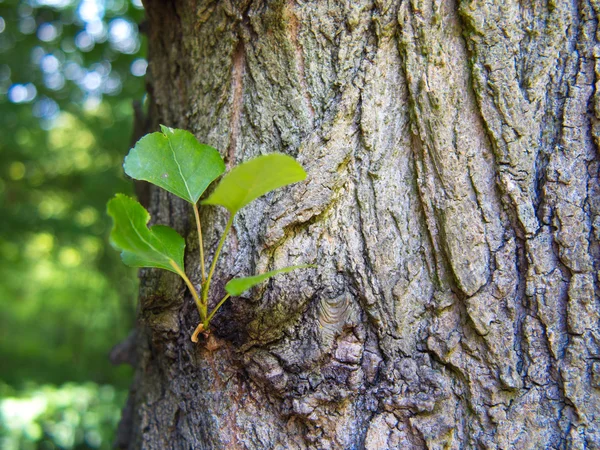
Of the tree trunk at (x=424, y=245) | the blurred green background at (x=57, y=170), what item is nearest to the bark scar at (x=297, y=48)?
the tree trunk at (x=424, y=245)

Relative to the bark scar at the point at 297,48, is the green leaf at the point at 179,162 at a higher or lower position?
lower

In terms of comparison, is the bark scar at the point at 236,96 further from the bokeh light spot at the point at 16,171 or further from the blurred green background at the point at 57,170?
the bokeh light spot at the point at 16,171

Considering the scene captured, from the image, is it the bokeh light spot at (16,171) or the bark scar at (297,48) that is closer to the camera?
the bark scar at (297,48)

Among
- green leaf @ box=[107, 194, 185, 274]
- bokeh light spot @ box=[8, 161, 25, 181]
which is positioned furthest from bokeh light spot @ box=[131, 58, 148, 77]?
green leaf @ box=[107, 194, 185, 274]

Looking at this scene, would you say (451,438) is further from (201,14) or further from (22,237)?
(22,237)

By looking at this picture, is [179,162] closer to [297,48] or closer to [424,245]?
[297,48]

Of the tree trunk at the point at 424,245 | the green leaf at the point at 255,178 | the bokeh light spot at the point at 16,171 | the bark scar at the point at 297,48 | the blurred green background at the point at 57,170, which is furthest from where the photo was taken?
the bokeh light spot at the point at 16,171

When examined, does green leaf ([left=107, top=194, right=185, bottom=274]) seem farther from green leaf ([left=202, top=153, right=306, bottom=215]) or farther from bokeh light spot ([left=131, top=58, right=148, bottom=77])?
bokeh light spot ([left=131, top=58, right=148, bottom=77])

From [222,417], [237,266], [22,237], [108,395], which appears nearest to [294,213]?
[237,266]
